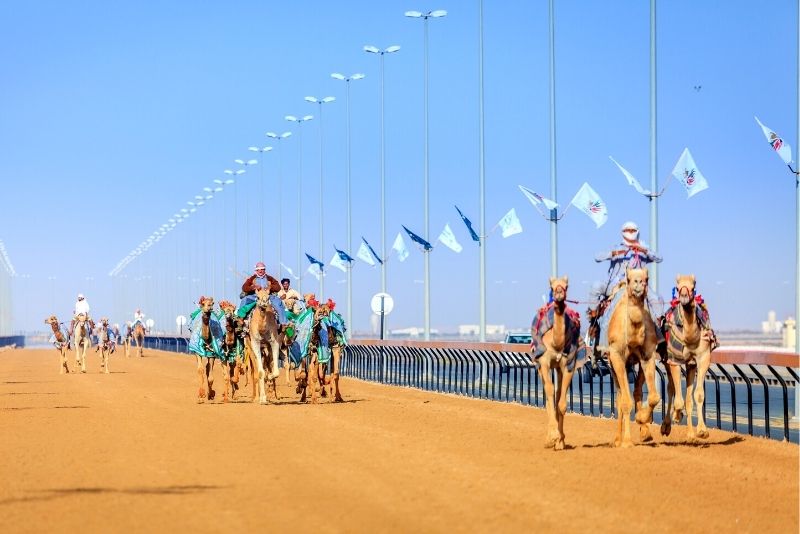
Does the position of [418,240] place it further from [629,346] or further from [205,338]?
[629,346]

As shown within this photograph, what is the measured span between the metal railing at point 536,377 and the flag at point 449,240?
4032 mm

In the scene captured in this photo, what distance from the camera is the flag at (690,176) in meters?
37.8

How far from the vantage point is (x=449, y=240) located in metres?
56.0

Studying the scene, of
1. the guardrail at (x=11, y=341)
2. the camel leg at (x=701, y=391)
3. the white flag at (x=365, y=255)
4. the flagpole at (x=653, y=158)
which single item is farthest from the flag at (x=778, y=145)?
the guardrail at (x=11, y=341)

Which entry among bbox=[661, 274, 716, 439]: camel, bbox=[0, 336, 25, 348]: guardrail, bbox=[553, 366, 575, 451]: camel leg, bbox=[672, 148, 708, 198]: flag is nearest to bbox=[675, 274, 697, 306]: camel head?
bbox=[661, 274, 716, 439]: camel

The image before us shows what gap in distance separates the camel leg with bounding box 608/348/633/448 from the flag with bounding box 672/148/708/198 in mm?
17344

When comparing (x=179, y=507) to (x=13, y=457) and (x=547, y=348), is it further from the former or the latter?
(x=547, y=348)

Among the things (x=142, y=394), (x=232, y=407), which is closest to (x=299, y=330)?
(x=232, y=407)

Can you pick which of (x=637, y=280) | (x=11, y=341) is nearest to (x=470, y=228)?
(x=637, y=280)

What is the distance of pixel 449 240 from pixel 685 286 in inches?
1357

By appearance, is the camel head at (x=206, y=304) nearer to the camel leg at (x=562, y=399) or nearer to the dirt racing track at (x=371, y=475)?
the dirt racing track at (x=371, y=475)

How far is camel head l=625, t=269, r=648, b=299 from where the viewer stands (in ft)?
66.3

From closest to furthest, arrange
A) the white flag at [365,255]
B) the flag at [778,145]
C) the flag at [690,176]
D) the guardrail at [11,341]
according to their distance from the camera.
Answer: the flag at [778,145]
the flag at [690,176]
the white flag at [365,255]
the guardrail at [11,341]

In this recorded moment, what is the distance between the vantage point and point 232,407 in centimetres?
3075
